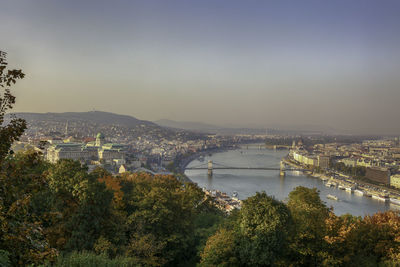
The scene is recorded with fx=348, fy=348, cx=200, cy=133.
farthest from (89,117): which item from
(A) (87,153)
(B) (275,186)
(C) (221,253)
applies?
(C) (221,253)

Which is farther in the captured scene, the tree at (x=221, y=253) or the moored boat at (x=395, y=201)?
the moored boat at (x=395, y=201)

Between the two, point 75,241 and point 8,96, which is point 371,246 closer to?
point 75,241

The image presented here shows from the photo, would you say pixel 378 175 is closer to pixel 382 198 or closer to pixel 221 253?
pixel 382 198

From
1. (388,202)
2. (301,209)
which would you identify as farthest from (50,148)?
(301,209)

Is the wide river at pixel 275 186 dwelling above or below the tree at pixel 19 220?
below

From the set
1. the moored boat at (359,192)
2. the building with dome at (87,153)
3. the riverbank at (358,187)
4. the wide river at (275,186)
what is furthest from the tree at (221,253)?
the building with dome at (87,153)

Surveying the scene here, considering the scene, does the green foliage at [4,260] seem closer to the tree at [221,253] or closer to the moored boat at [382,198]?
the tree at [221,253]

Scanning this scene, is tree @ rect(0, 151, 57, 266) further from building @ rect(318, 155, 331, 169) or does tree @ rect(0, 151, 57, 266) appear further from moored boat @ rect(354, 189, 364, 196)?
building @ rect(318, 155, 331, 169)

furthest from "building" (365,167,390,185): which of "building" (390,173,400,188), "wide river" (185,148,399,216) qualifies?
"wide river" (185,148,399,216)

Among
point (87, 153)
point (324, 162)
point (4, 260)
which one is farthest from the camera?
point (324, 162)

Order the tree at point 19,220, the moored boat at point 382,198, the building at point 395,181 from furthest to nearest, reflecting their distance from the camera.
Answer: the building at point 395,181, the moored boat at point 382,198, the tree at point 19,220

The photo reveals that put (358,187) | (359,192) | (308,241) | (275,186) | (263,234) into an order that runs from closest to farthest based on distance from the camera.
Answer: (263,234)
(308,241)
(359,192)
(275,186)
(358,187)
